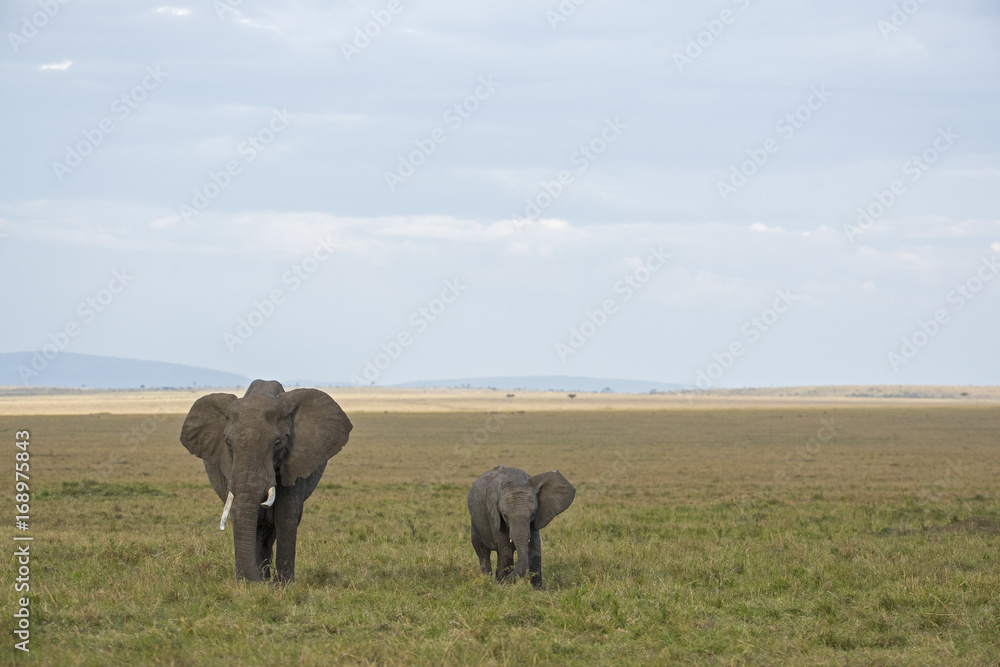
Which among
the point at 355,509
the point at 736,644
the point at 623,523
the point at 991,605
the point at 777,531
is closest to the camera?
the point at 736,644

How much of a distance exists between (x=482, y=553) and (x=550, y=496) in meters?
1.48

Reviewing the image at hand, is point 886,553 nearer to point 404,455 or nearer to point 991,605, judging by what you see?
point 991,605

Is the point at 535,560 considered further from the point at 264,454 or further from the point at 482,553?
the point at 264,454

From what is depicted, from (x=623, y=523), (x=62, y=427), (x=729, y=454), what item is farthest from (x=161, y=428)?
(x=623, y=523)

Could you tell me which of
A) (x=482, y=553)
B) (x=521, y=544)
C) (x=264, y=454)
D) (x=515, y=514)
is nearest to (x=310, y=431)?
(x=264, y=454)

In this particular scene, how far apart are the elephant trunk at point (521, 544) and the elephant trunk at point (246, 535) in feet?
9.97

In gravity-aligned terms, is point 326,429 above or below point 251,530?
above

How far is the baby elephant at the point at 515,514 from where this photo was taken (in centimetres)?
1195

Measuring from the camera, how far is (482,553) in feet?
43.4

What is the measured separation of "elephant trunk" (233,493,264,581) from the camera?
35.4 ft

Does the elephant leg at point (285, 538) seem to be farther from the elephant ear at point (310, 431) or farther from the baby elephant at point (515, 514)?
the baby elephant at point (515, 514)

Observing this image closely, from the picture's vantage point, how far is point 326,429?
1194cm

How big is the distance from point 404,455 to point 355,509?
19497 millimetres

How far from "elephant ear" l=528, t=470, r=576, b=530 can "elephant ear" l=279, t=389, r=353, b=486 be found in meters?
2.66
